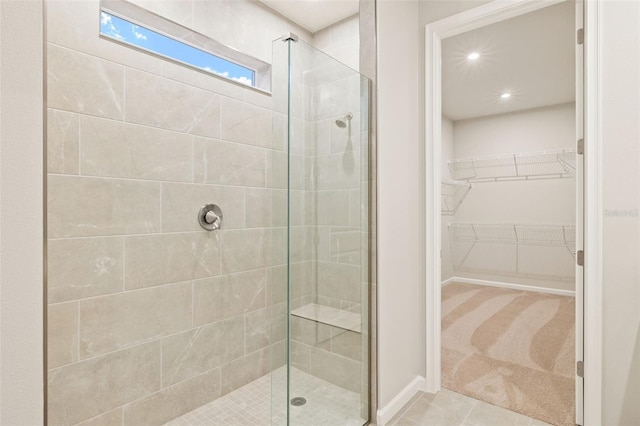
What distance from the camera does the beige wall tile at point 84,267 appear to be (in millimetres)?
1494

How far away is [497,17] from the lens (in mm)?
2090

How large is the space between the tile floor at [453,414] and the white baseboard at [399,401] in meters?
0.03

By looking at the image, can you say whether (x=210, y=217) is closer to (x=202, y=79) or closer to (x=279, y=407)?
(x=202, y=79)

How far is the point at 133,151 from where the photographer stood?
1750 millimetres

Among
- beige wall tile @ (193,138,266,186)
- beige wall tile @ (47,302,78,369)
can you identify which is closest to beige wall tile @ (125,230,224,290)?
beige wall tile @ (47,302,78,369)

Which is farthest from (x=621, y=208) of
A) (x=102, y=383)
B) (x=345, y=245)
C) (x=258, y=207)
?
(x=102, y=383)

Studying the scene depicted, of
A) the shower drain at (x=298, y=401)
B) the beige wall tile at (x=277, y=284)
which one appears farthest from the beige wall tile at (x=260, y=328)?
the shower drain at (x=298, y=401)

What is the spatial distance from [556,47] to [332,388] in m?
3.58

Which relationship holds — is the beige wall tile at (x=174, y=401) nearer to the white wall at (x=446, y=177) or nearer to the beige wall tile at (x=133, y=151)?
the beige wall tile at (x=133, y=151)

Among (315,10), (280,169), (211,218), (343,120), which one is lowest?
(211,218)

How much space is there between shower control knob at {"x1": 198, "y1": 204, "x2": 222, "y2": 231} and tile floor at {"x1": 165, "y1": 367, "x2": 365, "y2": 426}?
965mm

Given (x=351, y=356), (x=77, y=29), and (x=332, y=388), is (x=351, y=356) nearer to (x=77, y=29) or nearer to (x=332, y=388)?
(x=332, y=388)
